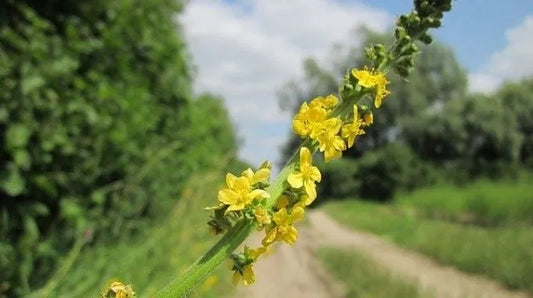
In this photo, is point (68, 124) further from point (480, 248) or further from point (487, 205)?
point (487, 205)

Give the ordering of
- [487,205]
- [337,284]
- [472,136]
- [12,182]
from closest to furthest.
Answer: [12,182] → [337,284] → [487,205] → [472,136]

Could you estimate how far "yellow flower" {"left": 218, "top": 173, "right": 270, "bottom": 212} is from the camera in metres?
0.85

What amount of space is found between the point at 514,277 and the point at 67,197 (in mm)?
6599

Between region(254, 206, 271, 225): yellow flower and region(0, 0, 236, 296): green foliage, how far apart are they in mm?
2089

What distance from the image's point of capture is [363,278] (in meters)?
8.91

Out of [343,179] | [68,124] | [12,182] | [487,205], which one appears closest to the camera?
[12,182]

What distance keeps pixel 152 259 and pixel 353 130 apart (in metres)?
3.89

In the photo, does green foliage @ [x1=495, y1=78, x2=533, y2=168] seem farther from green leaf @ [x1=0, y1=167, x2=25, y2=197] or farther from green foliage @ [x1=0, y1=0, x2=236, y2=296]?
green leaf @ [x1=0, y1=167, x2=25, y2=197]

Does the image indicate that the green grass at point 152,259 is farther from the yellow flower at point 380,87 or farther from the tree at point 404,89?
the tree at point 404,89

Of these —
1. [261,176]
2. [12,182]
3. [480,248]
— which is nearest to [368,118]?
[261,176]

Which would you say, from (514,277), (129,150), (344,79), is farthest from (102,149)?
(514,277)

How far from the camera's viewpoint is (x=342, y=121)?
35.9 inches

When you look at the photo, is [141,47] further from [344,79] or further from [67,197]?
[344,79]

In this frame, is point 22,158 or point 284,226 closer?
point 284,226
